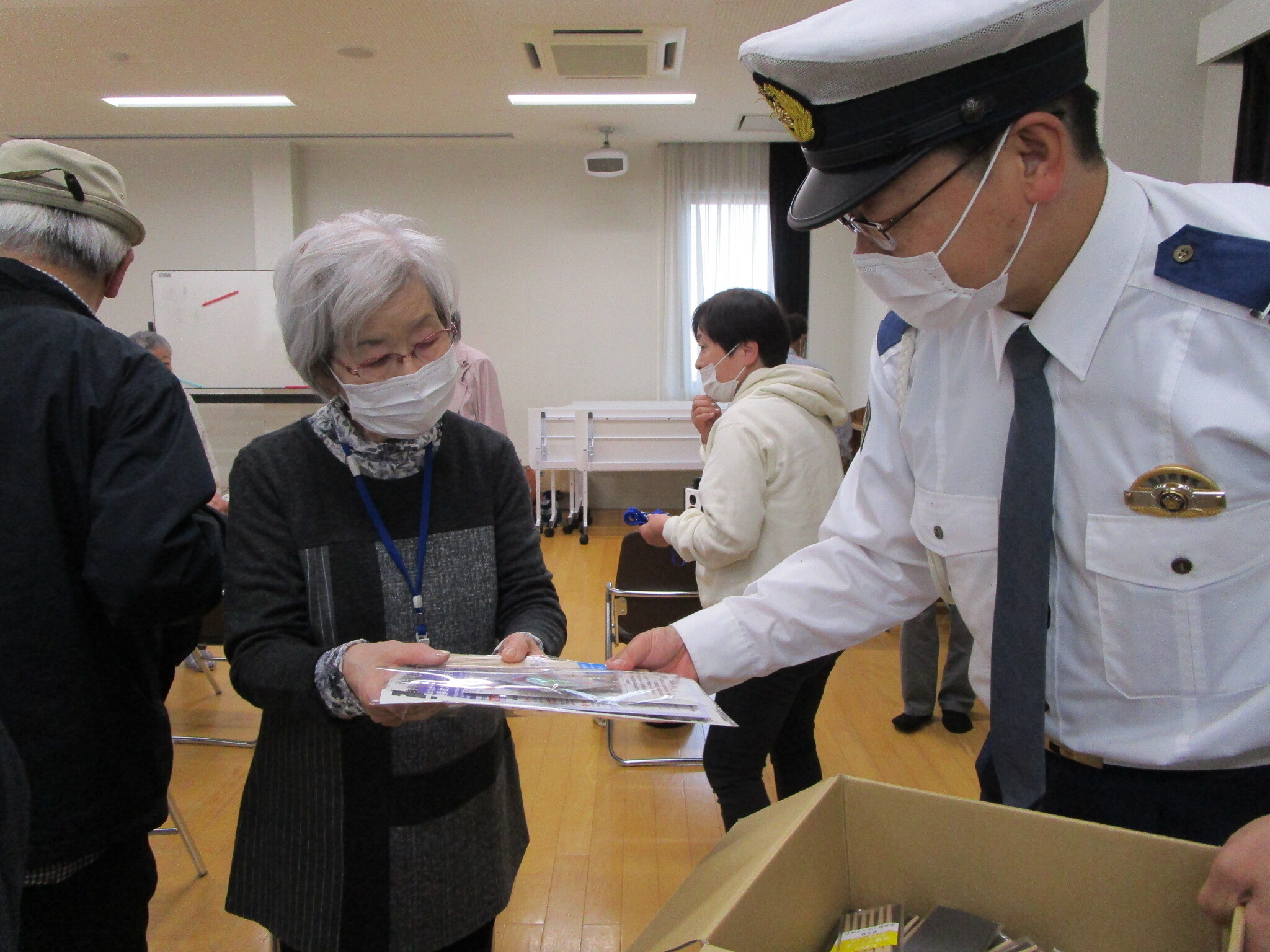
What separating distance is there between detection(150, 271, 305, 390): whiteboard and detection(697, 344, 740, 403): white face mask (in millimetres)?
5955

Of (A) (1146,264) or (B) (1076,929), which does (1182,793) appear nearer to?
(B) (1076,929)

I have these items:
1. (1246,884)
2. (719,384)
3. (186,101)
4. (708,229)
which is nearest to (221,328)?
(186,101)

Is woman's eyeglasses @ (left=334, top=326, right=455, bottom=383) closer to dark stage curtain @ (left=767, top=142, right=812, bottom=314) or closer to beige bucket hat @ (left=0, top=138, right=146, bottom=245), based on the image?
beige bucket hat @ (left=0, top=138, right=146, bottom=245)

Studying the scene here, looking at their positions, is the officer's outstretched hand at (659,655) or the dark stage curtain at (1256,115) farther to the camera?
the dark stage curtain at (1256,115)

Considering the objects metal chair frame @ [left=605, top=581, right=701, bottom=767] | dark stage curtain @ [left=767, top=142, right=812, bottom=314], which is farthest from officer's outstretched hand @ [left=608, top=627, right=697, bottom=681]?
A: dark stage curtain @ [left=767, top=142, right=812, bottom=314]

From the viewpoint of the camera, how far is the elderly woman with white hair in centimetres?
111

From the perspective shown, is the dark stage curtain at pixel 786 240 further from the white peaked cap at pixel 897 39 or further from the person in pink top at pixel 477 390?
the white peaked cap at pixel 897 39

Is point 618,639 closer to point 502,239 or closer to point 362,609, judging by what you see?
point 362,609

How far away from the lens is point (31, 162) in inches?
46.3

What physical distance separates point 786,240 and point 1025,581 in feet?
23.5

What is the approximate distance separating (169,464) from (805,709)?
5.04 feet

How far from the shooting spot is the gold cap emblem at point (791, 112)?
879mm

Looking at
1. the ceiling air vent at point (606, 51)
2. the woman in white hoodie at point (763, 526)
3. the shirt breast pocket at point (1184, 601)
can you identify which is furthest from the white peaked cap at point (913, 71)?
the ceiling air vent at point (606, 51)

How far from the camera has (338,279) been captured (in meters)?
1.12
